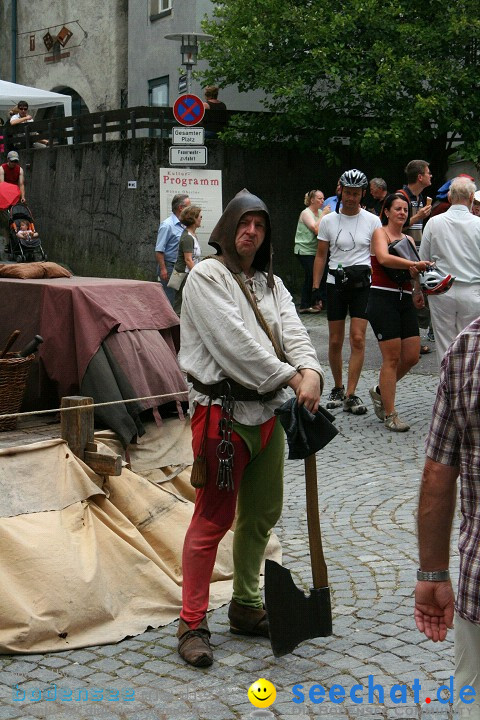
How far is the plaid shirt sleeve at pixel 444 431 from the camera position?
9.16 feet

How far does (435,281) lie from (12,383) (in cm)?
396

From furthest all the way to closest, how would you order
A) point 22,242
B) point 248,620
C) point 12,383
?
point 22,242
point 12,383
point 248,620

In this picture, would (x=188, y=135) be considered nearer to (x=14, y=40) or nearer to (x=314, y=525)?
(x=314, y=525)

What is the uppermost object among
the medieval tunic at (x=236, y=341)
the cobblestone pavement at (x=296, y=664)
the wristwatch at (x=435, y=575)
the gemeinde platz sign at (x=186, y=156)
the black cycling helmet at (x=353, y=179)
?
the gemeinde platz sign at (x=186, y=156)

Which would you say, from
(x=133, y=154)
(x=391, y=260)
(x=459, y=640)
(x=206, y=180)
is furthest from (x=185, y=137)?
(x=459, y=640)

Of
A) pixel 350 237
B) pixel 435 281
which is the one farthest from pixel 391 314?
pixel 350 237

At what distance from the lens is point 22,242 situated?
2000cm

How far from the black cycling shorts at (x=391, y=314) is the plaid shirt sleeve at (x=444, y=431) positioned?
20.6 feet

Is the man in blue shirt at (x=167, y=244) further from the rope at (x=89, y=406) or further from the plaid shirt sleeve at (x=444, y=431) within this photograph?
the plaid shirt sleeve at (x=444, y=431)

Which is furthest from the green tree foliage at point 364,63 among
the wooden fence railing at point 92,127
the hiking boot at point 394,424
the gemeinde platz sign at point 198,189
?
the hiking boot at point 394,424

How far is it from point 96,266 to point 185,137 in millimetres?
5304

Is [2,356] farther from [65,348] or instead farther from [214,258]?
[214,258]

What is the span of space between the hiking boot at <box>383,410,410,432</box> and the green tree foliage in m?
8.91

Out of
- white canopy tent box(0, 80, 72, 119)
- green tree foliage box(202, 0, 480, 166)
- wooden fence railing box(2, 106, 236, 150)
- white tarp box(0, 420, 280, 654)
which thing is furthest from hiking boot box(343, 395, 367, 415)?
white canopy tent box(0, 80, 72, 119)
